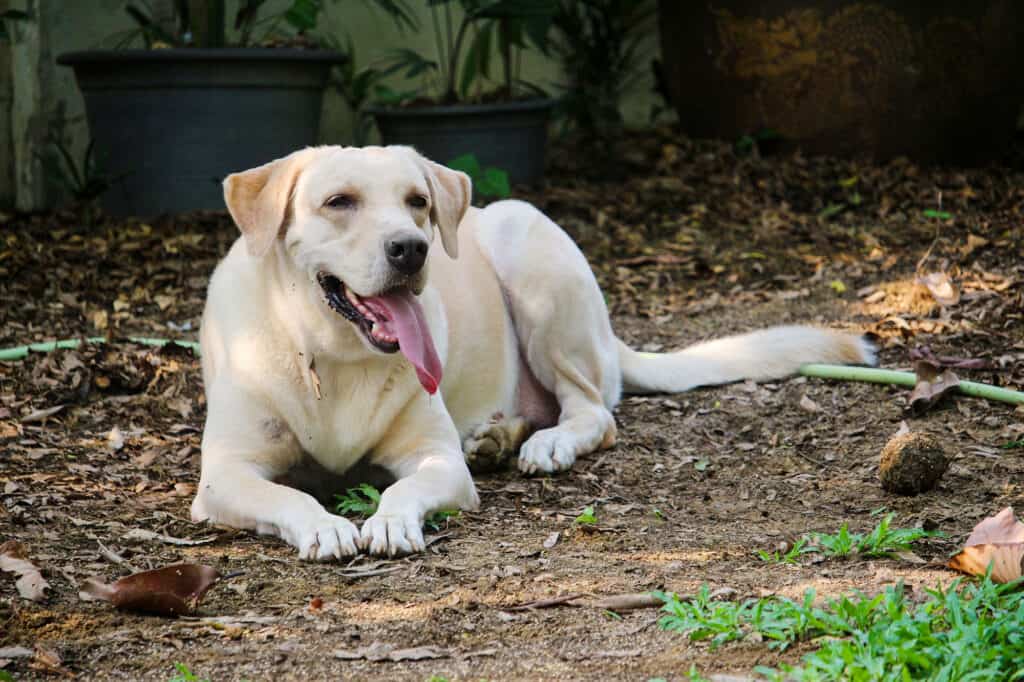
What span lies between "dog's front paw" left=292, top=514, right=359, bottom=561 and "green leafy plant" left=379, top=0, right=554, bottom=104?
16.3ft

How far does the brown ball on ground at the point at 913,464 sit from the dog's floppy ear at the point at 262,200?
1799mm

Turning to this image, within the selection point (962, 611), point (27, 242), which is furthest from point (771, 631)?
point (27, 242)

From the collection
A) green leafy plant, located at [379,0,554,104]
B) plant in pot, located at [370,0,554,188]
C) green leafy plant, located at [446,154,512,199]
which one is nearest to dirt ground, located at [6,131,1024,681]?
plant in pot, located at [370,0,554,188]

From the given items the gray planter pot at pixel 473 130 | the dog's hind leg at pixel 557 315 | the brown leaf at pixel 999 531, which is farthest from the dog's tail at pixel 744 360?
the gray planter pot at pixel 473 130

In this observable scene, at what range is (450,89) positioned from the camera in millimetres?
7727

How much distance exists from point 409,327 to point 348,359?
23cm

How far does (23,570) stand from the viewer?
2.67 m

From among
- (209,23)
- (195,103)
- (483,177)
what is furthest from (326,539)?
(209,23)

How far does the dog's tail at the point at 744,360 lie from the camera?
4598mm

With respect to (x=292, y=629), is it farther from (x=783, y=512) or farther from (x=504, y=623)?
(x=783, y=512)

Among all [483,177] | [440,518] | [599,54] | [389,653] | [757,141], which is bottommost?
[440,518]

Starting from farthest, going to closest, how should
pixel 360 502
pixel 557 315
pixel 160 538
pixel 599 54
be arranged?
1. pixel 599 54
2. pixel 557 315
3. pixel 360 502
4. pixel 160 538

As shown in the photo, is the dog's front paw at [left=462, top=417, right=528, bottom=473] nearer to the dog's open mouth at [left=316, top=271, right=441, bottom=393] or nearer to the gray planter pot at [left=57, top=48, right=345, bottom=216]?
the dog's open mouth at [left=316, top=271, right=441, bottom=393]

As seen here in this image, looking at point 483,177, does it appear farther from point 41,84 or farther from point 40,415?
point 40,415
